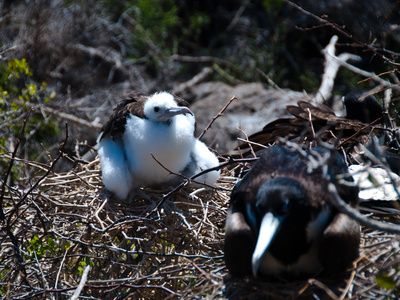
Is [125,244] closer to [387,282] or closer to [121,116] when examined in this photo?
[121,116]

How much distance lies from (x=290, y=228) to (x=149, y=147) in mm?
1141

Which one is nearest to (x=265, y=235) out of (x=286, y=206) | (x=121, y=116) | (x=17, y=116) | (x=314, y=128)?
(x=286, y=206)

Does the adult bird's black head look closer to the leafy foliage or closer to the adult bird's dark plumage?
the adult bird's dark plumage

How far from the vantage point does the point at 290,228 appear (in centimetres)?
193

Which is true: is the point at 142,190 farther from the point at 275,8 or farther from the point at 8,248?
the point at 275,8

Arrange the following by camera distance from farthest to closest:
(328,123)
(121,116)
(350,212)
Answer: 1. (328,123)
2. (121,116)
3. (350,212)

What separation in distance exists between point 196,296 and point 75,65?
15.0 ft

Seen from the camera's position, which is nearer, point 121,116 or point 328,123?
point 121,116

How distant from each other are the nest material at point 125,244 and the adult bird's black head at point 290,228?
4.3 inches

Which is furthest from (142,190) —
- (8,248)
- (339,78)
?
(339,78)

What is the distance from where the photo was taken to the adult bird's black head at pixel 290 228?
75.7 inches

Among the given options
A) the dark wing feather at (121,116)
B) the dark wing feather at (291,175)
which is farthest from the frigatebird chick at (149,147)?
the dark wing feather at (291,175)

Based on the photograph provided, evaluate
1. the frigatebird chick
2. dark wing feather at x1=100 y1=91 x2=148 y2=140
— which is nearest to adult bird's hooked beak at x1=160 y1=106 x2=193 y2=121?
the frigatebird chick

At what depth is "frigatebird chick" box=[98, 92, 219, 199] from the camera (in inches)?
111
